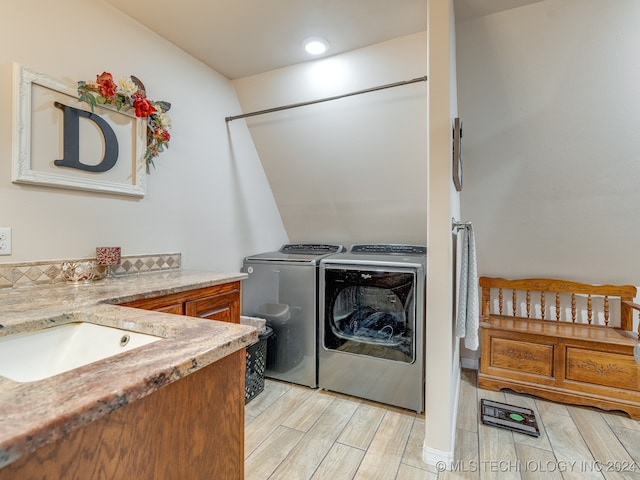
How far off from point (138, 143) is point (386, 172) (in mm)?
1773

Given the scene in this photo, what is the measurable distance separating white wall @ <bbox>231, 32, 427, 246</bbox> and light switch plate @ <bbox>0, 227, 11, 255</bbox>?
1.68m

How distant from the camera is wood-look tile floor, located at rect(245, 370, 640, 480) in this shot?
1.62 m

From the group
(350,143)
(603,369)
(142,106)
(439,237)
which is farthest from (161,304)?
(603,369)

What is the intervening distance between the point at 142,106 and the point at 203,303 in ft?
3.99

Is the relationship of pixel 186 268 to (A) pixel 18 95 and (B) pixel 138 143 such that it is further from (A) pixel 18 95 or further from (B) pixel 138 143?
(A) pixel 18 95

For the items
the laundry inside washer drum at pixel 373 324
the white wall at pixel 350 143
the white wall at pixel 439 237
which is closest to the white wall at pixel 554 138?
the white wall at pixel 350 143

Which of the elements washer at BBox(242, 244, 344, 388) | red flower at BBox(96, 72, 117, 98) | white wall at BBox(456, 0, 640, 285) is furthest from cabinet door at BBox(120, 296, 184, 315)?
white wall at BBox(456, 0, 640, 285)

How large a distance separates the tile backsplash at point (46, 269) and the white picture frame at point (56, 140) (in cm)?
39

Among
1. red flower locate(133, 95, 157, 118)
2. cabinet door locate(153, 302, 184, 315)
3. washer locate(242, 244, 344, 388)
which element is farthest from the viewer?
washer locate(242, 244, 344, 388)

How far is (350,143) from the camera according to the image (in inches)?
102

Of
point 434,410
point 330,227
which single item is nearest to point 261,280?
point 330,227

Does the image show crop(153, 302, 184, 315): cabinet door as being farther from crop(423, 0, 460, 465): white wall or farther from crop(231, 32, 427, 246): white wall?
crop(231, 32, 427, 246): white wall

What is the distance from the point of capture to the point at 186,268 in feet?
7.53

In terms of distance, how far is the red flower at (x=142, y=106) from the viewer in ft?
6.19
